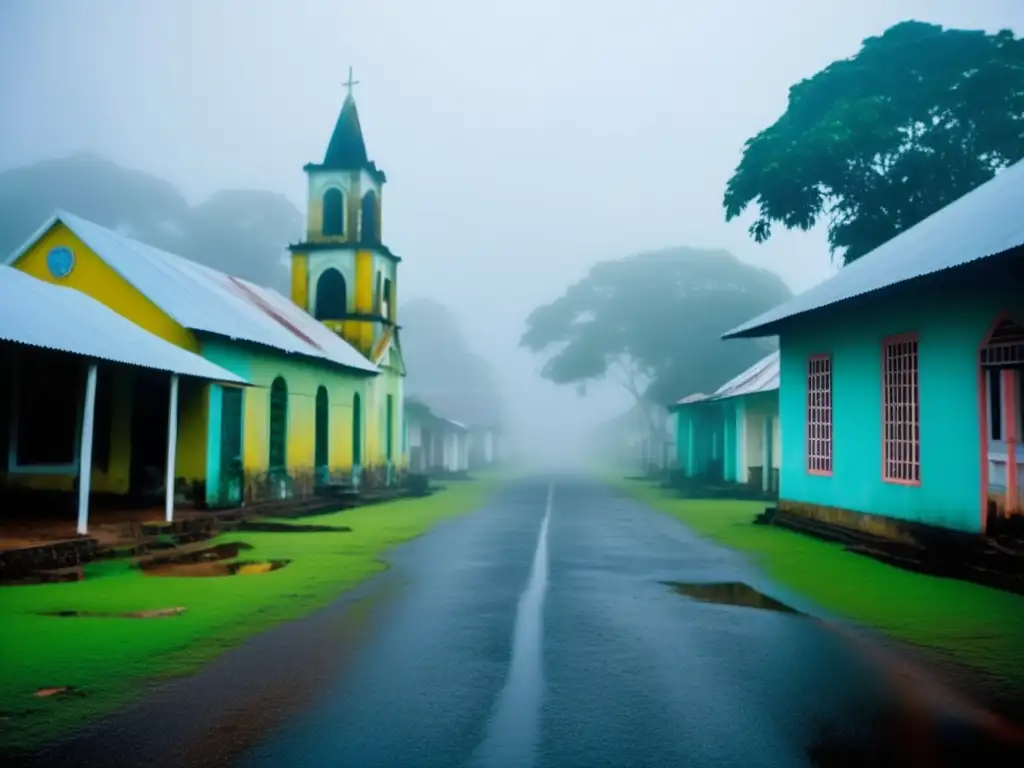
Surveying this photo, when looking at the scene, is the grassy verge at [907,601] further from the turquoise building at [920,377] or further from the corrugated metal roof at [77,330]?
the corrugated metal roof at [77,330]

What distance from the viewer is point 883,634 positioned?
295 inches

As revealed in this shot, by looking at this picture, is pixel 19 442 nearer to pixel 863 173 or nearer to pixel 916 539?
pixel 916 539

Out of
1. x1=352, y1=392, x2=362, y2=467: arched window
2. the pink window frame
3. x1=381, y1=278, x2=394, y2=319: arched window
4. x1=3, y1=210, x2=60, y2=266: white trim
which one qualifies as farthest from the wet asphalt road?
x1=381, y1=278, x2=394, y2=319: arched window

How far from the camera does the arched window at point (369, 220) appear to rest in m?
32.6

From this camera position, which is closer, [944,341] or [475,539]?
[944,341]

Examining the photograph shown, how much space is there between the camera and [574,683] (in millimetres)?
5828

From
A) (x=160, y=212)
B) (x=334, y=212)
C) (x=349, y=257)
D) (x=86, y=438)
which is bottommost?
(x=86, y=438)

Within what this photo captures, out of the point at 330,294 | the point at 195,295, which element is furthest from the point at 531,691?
the point at 330,294

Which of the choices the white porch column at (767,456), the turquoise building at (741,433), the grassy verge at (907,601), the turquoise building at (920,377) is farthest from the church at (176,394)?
the white porch column at (767,456)

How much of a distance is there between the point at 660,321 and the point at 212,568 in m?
44.4

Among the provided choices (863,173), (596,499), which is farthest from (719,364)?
(596,499)

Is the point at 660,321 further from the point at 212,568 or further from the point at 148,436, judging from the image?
the point at 212,568

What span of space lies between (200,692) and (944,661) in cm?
510

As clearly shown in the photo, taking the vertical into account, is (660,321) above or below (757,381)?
above
